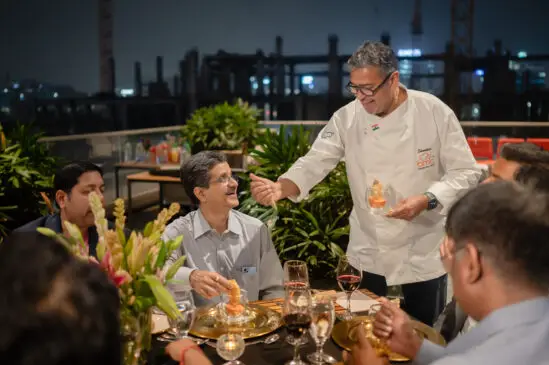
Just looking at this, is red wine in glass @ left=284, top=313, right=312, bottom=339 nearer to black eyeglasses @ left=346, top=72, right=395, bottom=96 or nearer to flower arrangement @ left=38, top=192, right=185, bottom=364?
flower arrangement @ left=38, top=192, right=185, bottom=364

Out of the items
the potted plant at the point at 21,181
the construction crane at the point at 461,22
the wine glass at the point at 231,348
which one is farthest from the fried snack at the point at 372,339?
the construction crane at the point at 461,22

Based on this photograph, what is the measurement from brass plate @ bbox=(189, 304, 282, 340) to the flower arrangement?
0.36m

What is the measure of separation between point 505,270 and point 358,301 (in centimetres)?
109

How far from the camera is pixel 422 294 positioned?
8.70ft

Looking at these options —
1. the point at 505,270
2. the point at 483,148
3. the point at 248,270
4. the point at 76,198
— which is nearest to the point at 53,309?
the point at 505,270

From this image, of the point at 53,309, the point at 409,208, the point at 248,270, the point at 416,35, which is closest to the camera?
the point at 53,309

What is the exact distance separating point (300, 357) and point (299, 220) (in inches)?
102

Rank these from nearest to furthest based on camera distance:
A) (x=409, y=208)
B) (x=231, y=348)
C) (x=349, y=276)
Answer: (x=231, y=348), (x=349, y=276), (x=409, y=208)

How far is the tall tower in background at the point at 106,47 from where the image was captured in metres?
18.1

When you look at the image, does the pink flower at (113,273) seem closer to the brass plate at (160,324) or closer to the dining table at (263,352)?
the dining table at (263,352)

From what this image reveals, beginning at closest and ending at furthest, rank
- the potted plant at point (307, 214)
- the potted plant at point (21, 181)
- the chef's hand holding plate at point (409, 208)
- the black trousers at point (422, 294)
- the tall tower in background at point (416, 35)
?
the chef's hand holding plate at point (409, 208)
the black trousers at point (422, 294)
the potted plant at point (307, 214)
the potted plant at point (21, 181)
the tall tower in background at point (416, 35)

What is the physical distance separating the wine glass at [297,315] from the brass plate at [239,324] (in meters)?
0.19

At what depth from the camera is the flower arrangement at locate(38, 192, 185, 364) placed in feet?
4.42

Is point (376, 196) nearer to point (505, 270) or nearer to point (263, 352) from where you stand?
point (263, 352)
